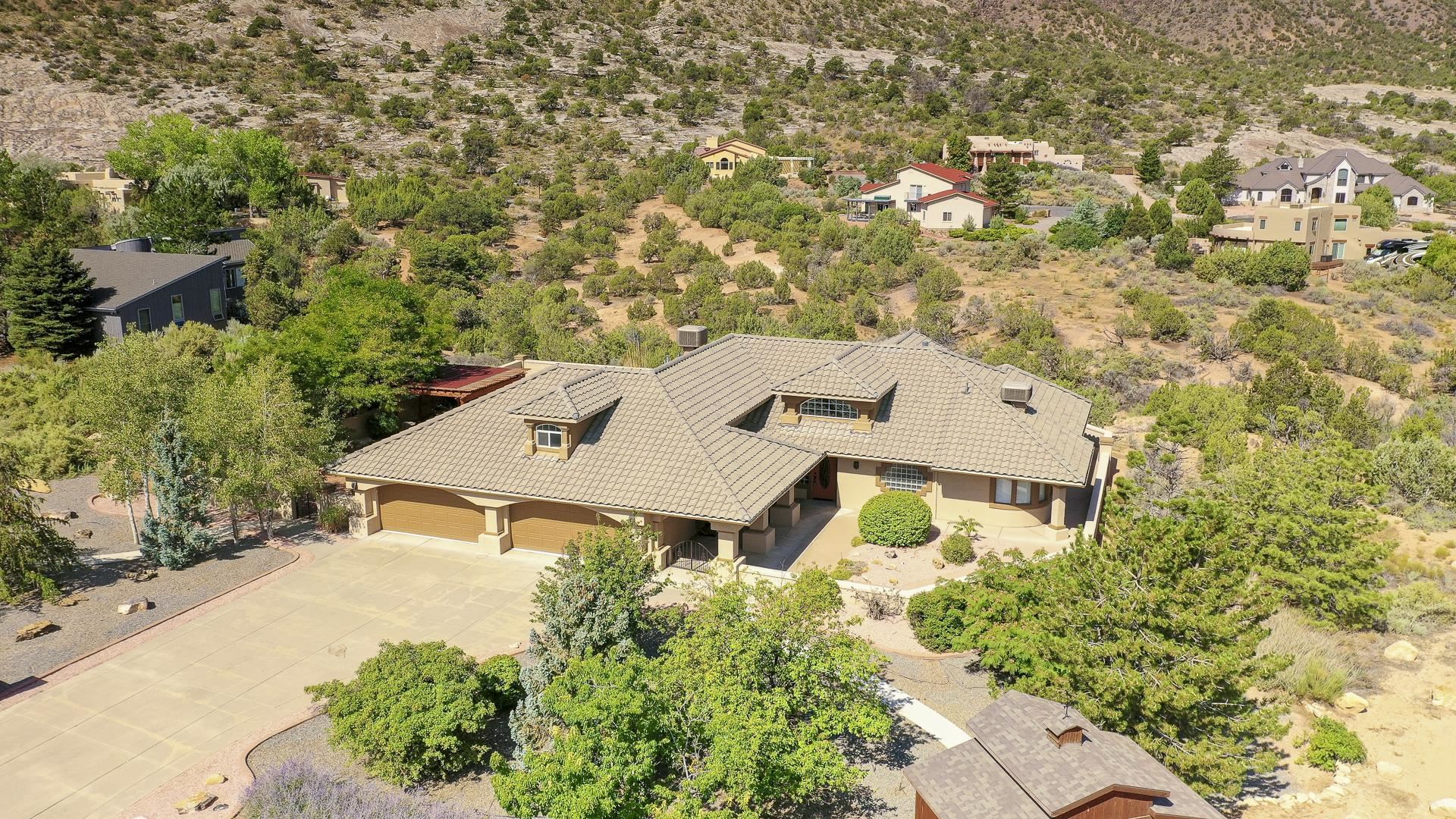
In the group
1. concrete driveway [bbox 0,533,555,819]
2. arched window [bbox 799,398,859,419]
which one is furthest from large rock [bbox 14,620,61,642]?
arched window [bbox 799,398,859,419]

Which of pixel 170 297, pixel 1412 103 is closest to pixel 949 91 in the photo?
pixel 1412 103

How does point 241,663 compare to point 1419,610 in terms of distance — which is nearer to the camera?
point 241,663

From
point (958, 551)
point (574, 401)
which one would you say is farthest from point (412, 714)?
point (958, 551)

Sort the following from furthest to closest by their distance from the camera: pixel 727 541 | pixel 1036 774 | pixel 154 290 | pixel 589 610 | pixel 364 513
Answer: pixel 154 290, pixel 364 513, pixel 727 541, pixel 589 610, pixel 1036 774

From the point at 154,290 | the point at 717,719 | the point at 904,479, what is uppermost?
the point at 154,290

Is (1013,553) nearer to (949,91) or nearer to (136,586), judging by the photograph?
(136,586)

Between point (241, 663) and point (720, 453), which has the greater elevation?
point (720, 453)

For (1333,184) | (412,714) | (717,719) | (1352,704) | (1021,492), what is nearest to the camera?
(717,719)

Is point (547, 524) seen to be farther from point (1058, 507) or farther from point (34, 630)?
point (1058, 507)
